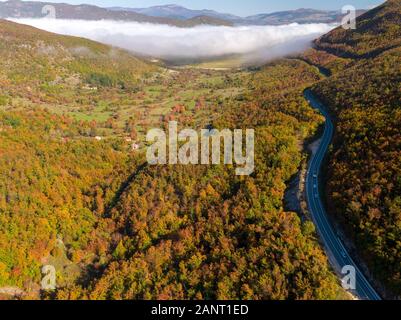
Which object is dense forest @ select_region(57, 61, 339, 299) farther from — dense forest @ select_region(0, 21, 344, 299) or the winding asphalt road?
the winding asphalt road

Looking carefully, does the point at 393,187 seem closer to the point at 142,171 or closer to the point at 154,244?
the point at 154,244

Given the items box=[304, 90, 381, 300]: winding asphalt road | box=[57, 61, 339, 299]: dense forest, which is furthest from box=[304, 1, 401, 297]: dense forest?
box=[57, 61, 339, 299]: dense forest

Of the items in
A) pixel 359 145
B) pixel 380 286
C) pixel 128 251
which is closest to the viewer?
pixel 380 286

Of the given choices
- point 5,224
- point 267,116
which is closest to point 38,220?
point 5,224

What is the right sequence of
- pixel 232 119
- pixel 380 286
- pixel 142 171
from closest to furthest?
pixel 380 286, pixel 142 171, pixel 232 119

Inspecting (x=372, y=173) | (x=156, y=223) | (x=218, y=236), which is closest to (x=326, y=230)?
(x=372, y=173)

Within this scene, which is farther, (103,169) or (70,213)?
(103,169)

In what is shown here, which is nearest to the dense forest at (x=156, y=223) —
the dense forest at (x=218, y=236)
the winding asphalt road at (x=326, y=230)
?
the dense forest at (x=218, y=236)

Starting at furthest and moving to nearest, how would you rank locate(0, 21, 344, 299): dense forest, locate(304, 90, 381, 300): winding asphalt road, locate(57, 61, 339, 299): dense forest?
locate(0, 21, 344, 299): dense forest → locate(57, 61, 339, 299): dense forest → locate(304, 90, 381, 300): winding asphalt road

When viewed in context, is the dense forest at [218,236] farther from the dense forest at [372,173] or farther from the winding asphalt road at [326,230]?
the dense forest at [372,173]
